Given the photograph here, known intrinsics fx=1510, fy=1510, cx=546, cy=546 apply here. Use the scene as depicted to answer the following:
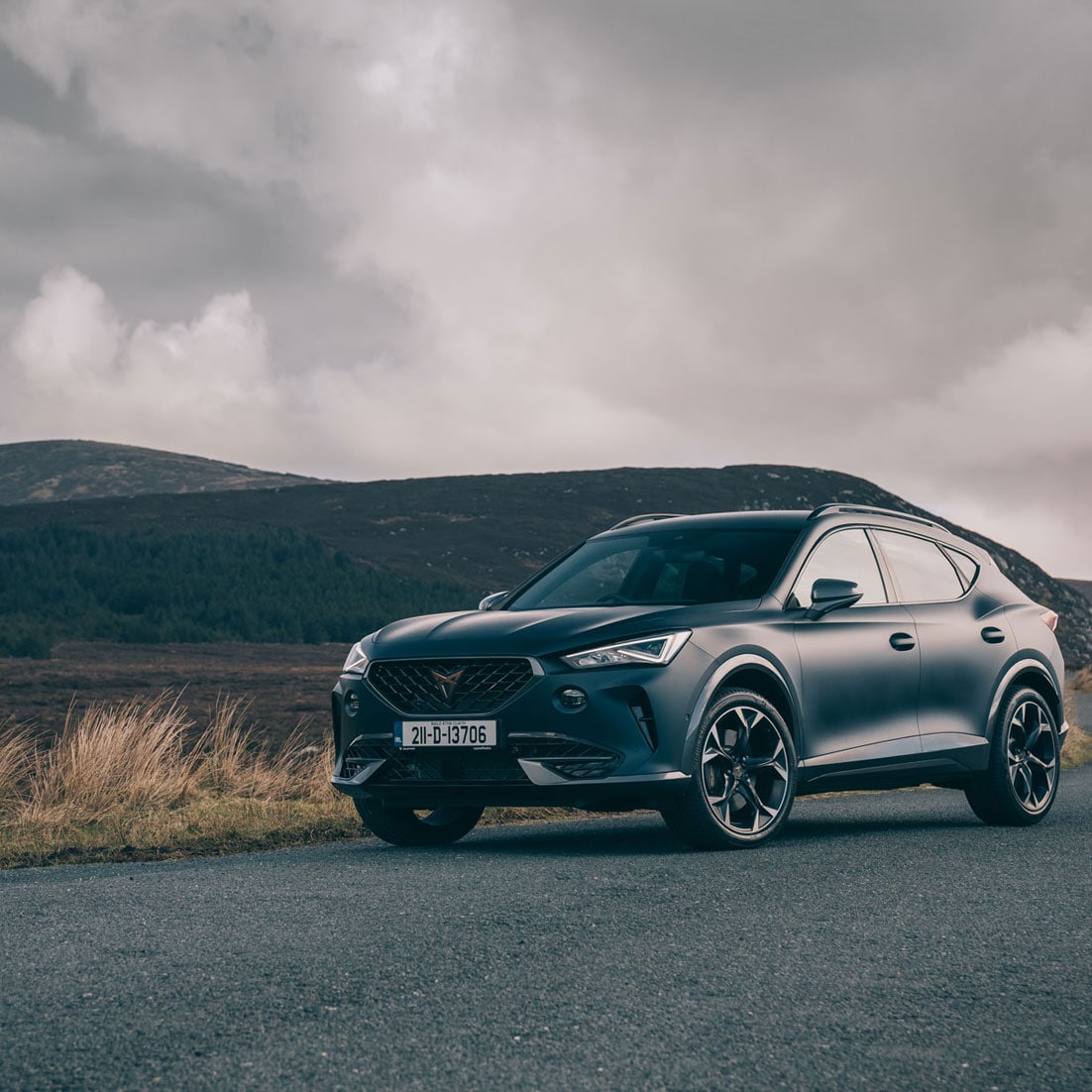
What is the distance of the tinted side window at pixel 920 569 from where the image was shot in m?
9.11

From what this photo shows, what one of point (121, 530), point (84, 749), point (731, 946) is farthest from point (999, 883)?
point (121, 530)

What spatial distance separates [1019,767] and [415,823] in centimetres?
375

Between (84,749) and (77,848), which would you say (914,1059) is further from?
(84,749)

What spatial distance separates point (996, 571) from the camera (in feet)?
33.0

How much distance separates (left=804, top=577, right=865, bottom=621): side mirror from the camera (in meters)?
7.99

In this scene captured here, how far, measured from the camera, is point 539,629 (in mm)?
7527

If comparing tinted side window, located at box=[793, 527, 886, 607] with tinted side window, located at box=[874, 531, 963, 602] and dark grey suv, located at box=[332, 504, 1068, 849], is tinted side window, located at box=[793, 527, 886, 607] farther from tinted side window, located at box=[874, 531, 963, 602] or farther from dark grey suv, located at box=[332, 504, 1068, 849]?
tinted side window, located at box=[874, 531, 963, 602]

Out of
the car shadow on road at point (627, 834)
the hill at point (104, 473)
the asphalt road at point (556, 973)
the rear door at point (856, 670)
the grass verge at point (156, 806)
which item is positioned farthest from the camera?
the hill at point (104, 473)

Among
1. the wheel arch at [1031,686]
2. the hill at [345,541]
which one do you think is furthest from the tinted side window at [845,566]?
the hill at [345,541]

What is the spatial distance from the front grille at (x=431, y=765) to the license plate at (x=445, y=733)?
50 millimetres

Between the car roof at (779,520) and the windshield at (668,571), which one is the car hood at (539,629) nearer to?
the windshield at (668,571)

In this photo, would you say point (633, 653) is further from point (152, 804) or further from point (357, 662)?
point (152, 804)

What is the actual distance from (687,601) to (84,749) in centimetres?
554

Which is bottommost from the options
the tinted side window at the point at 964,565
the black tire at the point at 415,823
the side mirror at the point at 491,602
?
the black tire at the point at 415,823
